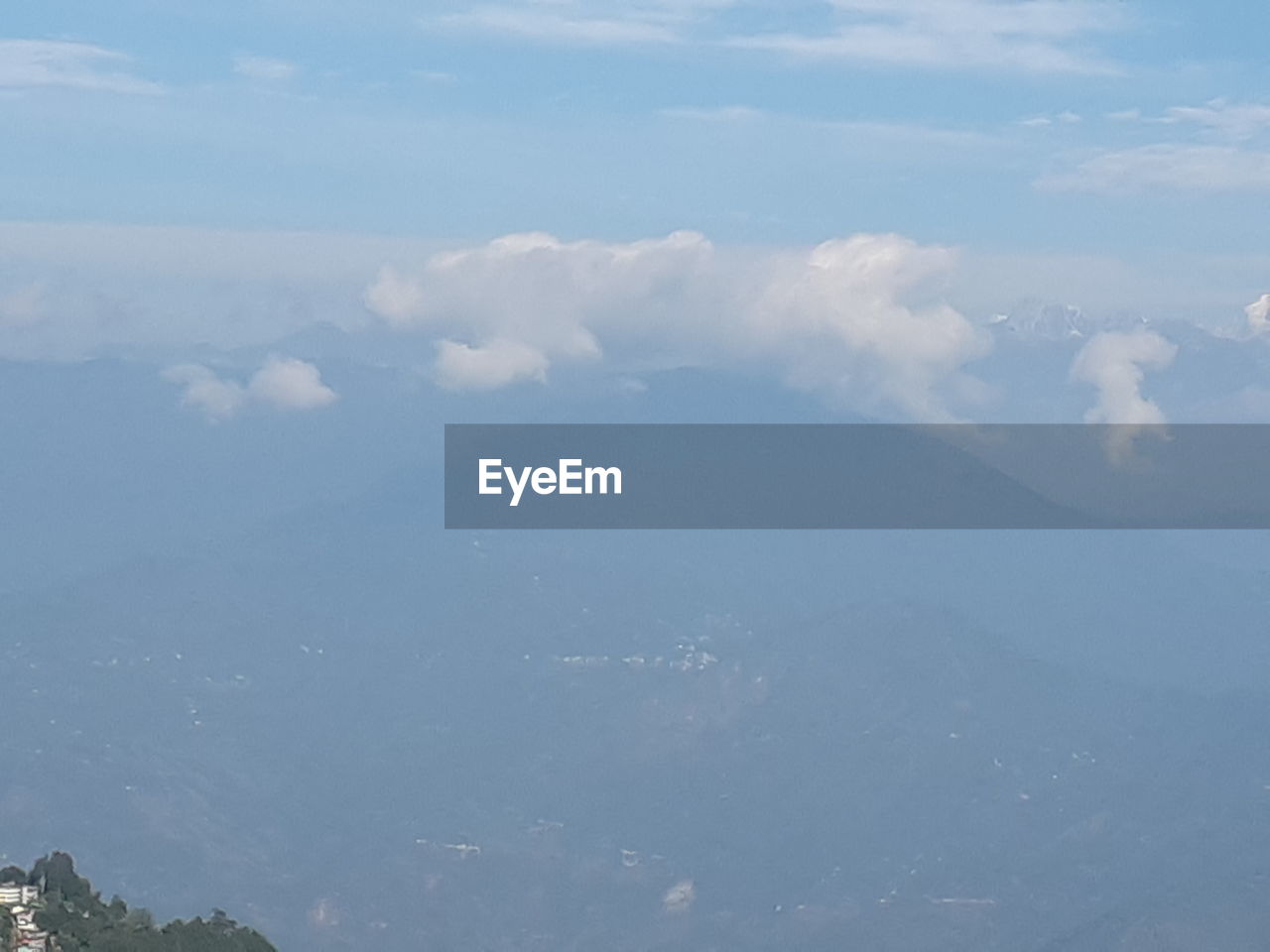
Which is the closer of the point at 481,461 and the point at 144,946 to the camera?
the point at 144,946

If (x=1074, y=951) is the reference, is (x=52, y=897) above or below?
above

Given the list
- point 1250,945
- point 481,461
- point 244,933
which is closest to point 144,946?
point 244,933

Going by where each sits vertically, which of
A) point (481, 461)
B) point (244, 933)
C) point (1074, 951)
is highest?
point (481, 461)

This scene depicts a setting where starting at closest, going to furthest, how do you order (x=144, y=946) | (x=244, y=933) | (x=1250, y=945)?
(x=144, y=946)
(x=244, y=933)
(x=1250, y=945)

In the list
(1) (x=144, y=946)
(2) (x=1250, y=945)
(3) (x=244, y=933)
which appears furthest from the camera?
(2) (x=1250, y=945)

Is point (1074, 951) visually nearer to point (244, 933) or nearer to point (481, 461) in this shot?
point (481, 461)

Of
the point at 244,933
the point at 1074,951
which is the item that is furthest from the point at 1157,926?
the point at 244,933
